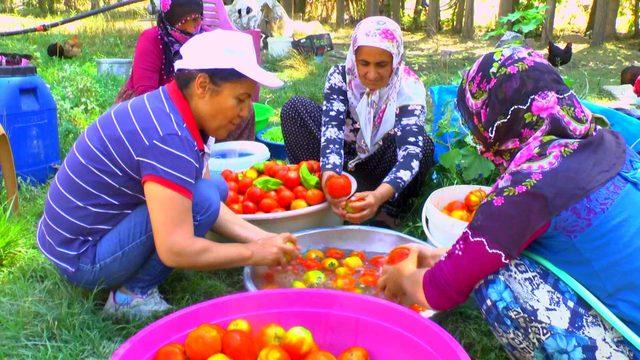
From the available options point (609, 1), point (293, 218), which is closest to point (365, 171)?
point (293, 218)

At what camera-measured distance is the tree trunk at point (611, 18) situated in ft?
30.8

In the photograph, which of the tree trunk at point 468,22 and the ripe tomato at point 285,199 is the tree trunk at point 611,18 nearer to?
the tree trunk at point 468,22

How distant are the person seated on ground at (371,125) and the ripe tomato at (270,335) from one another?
2.87ft

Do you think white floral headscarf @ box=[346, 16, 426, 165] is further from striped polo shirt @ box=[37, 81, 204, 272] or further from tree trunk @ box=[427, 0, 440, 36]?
tree trunk @ box=[427, 0, 440, 36]

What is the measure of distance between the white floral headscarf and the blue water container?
1.75m

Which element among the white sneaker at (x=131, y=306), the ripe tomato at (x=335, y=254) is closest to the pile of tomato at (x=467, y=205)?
the ripe tomato at (x=335, y=254)

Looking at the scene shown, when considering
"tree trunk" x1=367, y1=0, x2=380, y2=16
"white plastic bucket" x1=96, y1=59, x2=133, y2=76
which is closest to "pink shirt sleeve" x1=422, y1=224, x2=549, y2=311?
"white plastic bucket" x1=96, y1=59, x2=133, y2=76

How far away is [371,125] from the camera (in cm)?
278

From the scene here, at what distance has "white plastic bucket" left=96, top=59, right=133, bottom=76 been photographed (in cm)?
601

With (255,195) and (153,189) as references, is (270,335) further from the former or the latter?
(255,195)

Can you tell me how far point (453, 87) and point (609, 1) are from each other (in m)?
7.64

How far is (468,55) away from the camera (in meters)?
8.59

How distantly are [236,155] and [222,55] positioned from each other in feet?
5.57

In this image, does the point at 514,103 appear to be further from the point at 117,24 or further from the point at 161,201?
the point at 117,24
